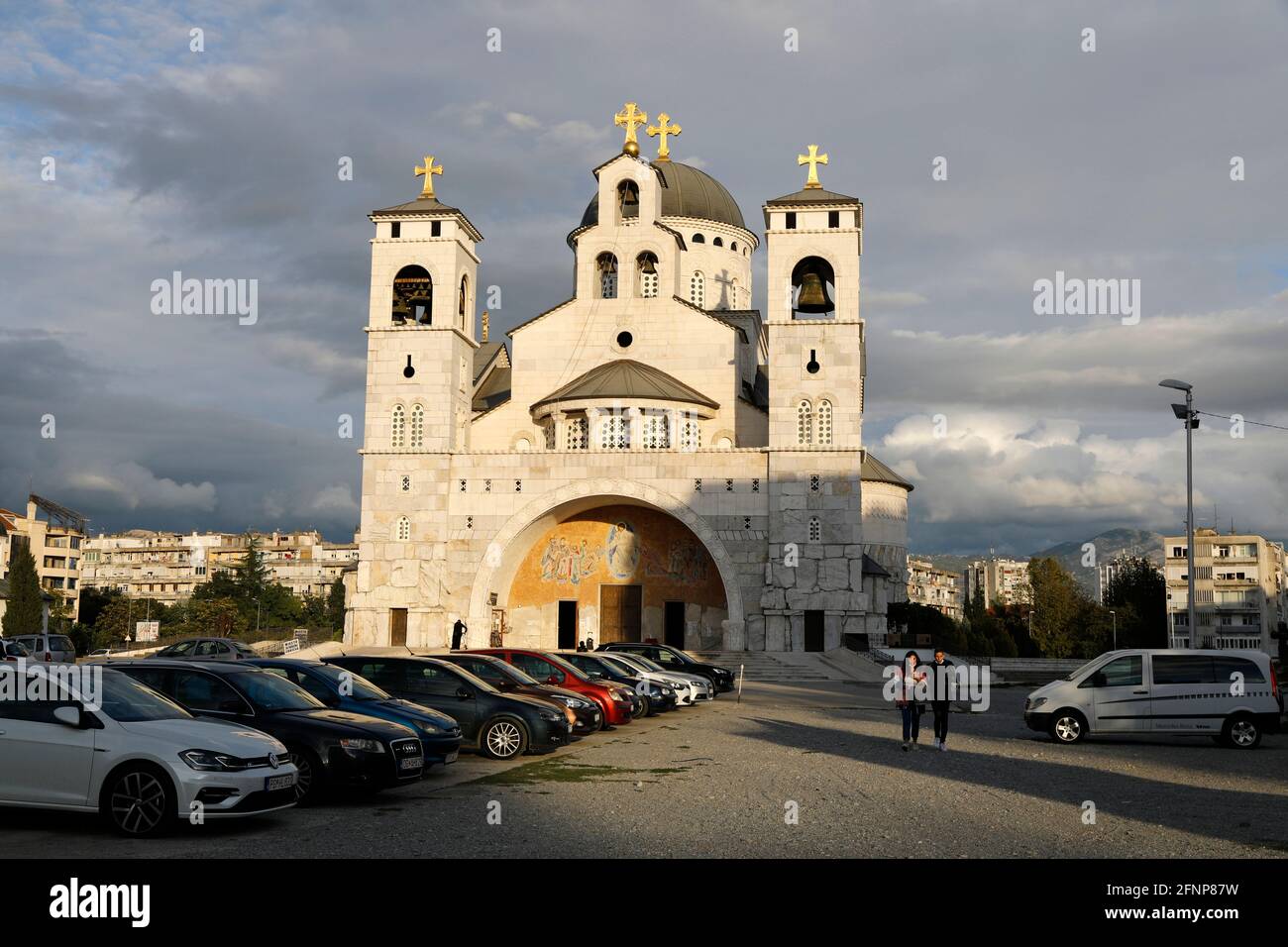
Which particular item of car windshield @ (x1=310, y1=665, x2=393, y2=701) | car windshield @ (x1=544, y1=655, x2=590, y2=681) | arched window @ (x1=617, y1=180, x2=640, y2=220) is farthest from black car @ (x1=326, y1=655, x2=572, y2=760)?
arched window @ (x1=617, y1=180, x2=640, y2=220)

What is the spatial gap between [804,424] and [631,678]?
22.5 metres

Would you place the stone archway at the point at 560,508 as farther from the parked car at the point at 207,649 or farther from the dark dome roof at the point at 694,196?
the dark dome roof at the point at 694,196

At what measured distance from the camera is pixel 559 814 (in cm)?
1148

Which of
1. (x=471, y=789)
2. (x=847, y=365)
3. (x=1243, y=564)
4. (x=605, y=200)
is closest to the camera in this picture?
(x=471, y=789)

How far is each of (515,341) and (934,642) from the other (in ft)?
70.1

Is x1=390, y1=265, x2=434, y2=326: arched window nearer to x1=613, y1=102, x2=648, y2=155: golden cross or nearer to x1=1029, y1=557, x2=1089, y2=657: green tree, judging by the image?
x1=613, y1=102, x2=648, y2=155: golden cross

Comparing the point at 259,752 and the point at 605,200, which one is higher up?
the point at 605,200

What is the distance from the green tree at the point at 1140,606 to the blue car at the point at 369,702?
63213 mm

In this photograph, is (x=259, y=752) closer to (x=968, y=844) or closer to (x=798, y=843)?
(x=798, y=843)

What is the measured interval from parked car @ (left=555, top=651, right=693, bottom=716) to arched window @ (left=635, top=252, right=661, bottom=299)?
27.7 meters

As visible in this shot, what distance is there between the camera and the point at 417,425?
47.7 m

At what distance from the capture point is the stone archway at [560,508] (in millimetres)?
45625

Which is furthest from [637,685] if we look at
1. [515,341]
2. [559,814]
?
[515,341]
